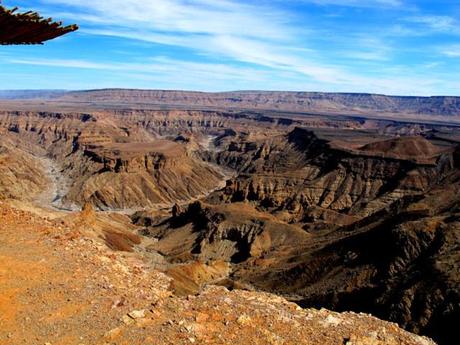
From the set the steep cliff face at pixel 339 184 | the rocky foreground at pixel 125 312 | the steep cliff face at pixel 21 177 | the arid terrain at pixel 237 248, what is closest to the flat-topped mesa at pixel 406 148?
the arid terrain at pixel 237 248

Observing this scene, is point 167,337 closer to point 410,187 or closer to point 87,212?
point 87,212

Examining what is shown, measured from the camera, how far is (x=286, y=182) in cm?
11906

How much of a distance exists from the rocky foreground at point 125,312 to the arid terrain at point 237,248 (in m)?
0.06

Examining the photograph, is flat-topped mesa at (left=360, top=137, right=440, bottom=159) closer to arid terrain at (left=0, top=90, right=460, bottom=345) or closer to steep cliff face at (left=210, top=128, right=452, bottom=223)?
arid terrain at (left=0, top=90, right=460, bottom=345)

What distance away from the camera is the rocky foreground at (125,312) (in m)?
14.1

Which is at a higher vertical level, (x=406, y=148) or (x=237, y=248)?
(x=406, y=148)

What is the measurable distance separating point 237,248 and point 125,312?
6843 centimetres

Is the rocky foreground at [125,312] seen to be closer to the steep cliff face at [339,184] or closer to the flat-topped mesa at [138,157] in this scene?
the steep cliff face at [339,184]

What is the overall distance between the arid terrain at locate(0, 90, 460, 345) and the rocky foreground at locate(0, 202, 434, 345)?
0.06 meters

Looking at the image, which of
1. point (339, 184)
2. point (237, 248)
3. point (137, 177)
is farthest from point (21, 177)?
point (339, 184)

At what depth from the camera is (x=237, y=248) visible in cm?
8281

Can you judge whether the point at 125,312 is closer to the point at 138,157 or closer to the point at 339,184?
the point at 339,184

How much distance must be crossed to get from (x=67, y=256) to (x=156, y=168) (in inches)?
5409

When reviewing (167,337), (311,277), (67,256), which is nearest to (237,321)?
(167,337)
